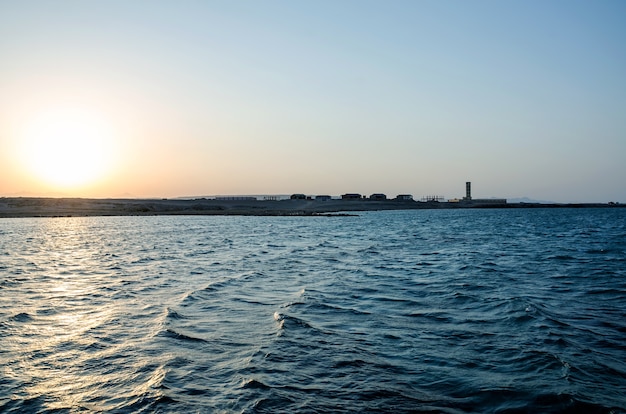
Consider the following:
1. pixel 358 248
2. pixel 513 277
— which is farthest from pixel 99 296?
pixel 358 248

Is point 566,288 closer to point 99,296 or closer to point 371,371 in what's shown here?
point 371,371

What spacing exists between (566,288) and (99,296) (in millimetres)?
18984

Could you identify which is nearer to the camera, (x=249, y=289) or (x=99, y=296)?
(x=99, y=296)

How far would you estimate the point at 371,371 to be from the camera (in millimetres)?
10391

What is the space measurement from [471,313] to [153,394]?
10.7 m

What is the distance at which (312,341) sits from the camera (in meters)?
12.7

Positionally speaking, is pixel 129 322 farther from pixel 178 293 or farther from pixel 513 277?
pixel 513 277

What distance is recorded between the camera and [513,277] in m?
24.7

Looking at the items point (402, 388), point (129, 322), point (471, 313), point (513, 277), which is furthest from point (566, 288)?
point (129, 322)

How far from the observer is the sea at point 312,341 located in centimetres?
902

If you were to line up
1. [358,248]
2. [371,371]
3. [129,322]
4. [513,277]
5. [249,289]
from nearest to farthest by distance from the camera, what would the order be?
[371,371] → [129,322] → [249,289] → [513,277] → [358,248]

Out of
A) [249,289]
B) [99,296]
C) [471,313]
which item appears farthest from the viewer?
[249,289]

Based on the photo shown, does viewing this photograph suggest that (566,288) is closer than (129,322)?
No

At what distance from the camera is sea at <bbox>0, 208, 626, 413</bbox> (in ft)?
29.6
